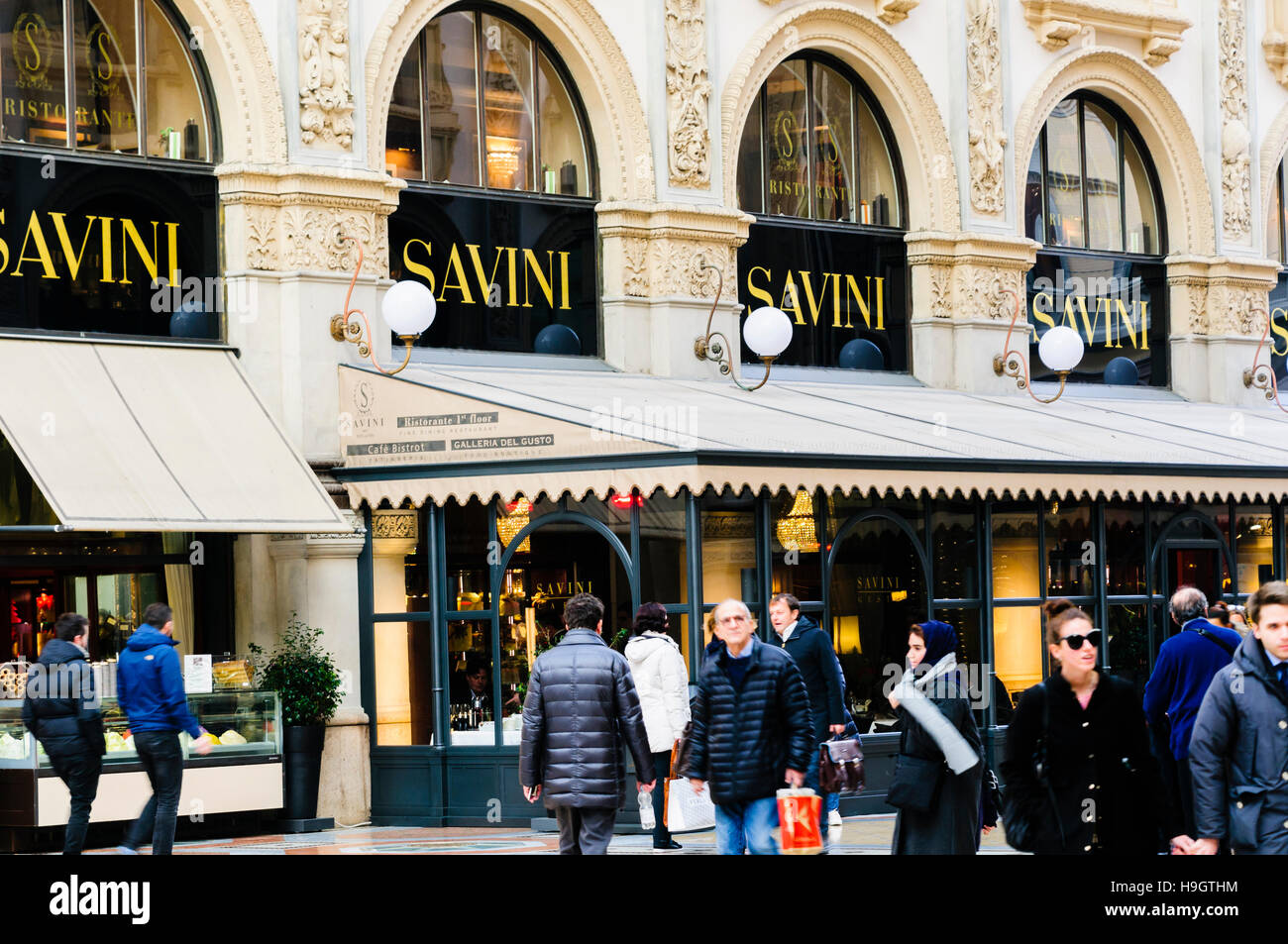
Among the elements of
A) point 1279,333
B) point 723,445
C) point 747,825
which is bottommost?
point 747,825

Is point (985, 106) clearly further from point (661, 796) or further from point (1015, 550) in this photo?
point (661, 796)

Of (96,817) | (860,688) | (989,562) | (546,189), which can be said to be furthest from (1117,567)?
(96,817)

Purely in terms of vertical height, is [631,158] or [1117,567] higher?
[631,158]

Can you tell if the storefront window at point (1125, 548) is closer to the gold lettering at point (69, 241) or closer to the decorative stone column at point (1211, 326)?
the decorative stone column at point (1211, 326)

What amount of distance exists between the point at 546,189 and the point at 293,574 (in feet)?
15.3

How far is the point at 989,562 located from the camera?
61.0 ft

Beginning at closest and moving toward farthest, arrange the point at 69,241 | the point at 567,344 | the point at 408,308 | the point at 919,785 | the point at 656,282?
the point at 919,785 < the point at 69,241 < the point at 408,308 < the point at 567,344 < the point at 656,282

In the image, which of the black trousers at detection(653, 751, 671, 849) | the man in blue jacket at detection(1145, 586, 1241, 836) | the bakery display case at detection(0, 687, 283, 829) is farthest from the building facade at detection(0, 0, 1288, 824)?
the man in blue jacket at detection(1145, 586, 1241, 836)

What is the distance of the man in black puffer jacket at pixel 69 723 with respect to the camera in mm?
13039

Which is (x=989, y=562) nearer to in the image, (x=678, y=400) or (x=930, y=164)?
(x=678, y=400)

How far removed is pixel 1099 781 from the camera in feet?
28.1

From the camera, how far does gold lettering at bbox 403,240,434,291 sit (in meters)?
18.4

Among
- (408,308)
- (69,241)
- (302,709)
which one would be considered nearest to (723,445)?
(408,308)

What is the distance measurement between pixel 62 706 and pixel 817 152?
444 inches
